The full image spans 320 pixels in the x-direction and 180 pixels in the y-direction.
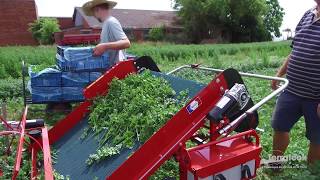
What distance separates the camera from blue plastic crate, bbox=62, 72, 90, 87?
310 inches

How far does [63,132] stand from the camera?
477 cm

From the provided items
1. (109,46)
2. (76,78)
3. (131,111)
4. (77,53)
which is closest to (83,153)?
(131,111)

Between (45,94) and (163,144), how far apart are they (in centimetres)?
561

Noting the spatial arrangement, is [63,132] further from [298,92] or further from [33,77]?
[33,77]

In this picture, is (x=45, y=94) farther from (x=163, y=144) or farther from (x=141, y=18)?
(x=141, y=18)

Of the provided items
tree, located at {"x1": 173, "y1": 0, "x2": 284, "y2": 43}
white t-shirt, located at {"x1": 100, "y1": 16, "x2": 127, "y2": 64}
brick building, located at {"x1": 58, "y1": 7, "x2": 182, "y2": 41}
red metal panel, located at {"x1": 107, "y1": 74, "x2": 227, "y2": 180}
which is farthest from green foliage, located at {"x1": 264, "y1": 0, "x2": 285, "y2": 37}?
red metal panel, located at {"x1": 107, "y1": 74, "x2": 227, "y2": 180}

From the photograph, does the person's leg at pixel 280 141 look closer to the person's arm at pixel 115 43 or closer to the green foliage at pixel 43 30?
the person's arm at pixel 115 43

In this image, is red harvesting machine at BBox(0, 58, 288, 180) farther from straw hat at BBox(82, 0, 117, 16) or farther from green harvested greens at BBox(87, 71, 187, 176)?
straw hat at BBox(82, 0, 117, 16)

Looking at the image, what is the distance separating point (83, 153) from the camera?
4.09 meters

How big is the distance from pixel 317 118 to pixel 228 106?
135 cm

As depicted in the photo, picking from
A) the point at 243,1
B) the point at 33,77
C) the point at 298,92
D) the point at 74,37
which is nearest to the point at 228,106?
the point at 298,92

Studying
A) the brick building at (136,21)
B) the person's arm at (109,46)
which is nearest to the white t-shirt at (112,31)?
the person's arm at (109,46)

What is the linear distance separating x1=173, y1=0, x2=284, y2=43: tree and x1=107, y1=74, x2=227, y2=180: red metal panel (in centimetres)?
4936

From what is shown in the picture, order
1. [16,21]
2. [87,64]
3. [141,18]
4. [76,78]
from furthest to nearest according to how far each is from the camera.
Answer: [141,18] < [16,21] < [76,78] < [87,64]
